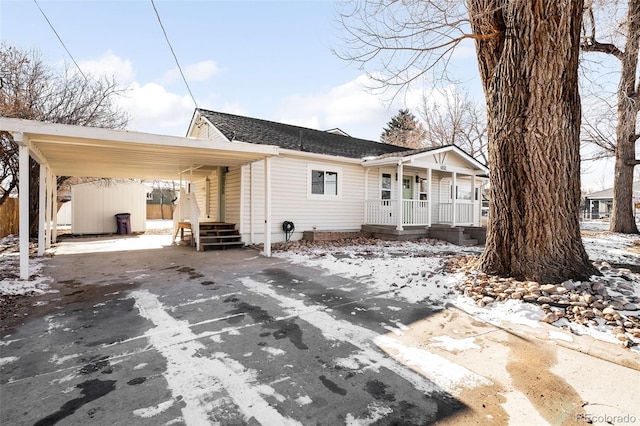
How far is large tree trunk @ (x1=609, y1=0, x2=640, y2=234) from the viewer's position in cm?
1037

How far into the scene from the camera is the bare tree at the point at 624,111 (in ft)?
28.9

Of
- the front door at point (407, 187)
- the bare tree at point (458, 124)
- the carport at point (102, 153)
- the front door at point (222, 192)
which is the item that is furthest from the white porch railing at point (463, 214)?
the bare tree at point (458, 124)

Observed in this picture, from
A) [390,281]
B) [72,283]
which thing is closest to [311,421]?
[390,281]

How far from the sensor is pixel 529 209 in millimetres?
4430

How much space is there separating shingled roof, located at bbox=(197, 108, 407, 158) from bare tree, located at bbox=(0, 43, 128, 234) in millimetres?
4455

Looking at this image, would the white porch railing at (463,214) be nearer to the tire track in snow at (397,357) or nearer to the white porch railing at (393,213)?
the white porch railing at (393,213)

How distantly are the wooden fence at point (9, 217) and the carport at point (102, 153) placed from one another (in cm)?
363

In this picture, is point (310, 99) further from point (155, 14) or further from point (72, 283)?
point (72, 283)

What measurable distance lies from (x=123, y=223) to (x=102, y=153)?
7.68m

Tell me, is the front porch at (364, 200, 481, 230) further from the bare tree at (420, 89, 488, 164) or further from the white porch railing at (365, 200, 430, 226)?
the bare tree at (420, 89, 488, 164)

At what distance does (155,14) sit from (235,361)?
8.67m

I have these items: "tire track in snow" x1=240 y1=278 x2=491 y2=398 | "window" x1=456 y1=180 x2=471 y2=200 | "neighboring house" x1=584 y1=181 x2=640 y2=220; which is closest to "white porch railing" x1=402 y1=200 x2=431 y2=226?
"window" x1=456 y1=180 x2=471 y2=200

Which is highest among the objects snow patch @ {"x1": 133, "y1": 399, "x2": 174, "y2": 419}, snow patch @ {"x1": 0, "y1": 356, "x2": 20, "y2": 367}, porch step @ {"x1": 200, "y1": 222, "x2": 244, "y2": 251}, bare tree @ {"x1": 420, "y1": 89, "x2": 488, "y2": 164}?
bare tree @ {"x1": 420, "y1": 89, "x2": 488, "y2": 164}

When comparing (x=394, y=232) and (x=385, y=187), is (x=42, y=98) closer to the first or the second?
(x=385, y=187)
